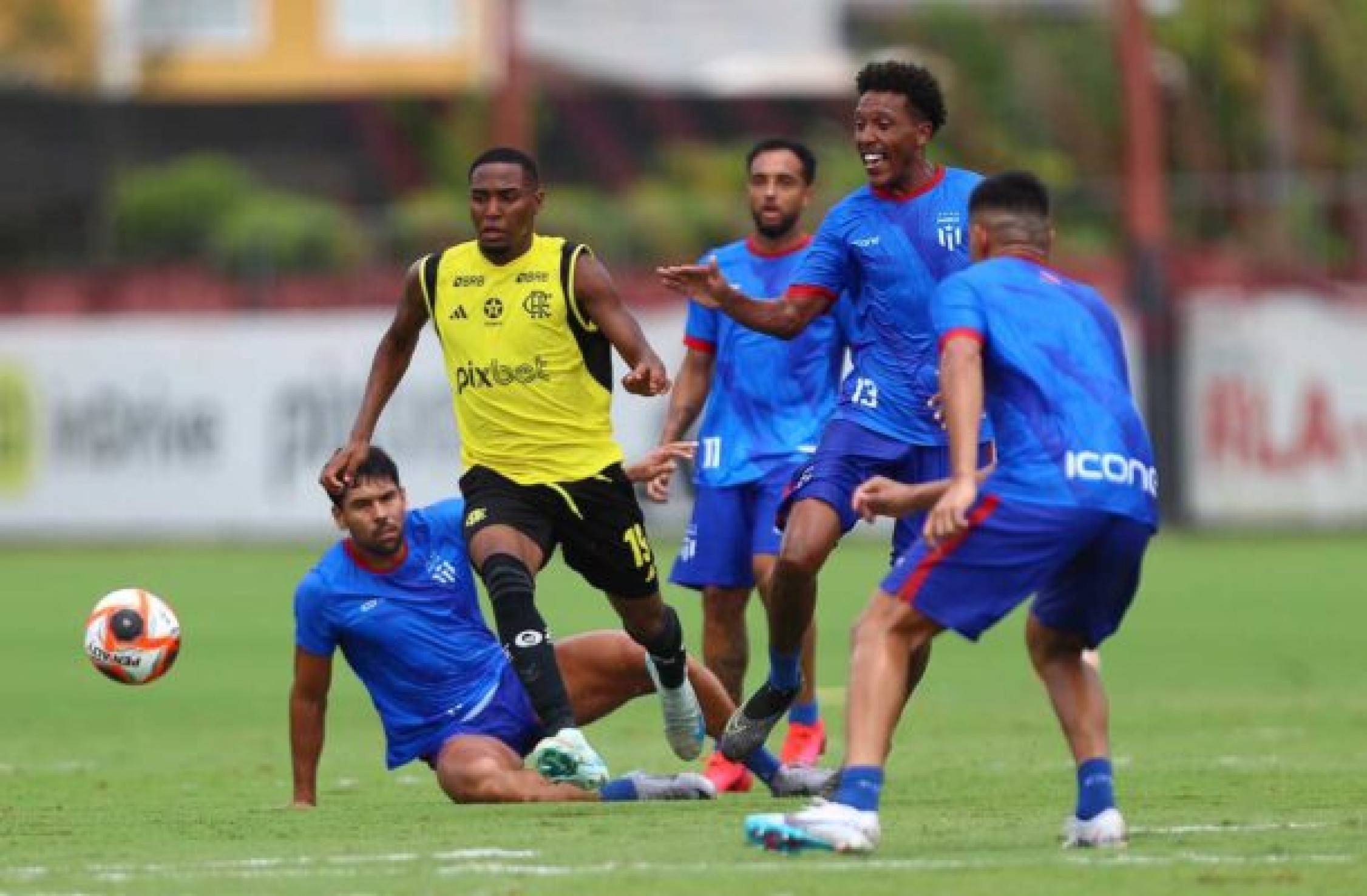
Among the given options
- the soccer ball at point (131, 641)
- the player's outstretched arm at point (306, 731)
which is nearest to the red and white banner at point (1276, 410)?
the soccer ball at point (131, 641)

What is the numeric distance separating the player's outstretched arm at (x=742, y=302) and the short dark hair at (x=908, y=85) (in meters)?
0.78

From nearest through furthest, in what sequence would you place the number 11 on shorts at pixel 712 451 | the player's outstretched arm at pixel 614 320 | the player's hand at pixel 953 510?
the player's hand at pixel 953 510 < the player's outstretched arm at pixel 614 320 < the number 11 on shorts at pixel 712 451

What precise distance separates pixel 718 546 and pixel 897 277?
2071mm

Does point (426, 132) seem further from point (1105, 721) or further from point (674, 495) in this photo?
point (1105, 721)

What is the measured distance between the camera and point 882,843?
9.84 m

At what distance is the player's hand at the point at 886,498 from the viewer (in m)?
9.48

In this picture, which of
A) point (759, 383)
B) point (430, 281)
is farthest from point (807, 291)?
point (759, 383)

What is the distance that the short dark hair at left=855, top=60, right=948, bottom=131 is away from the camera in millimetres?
11688

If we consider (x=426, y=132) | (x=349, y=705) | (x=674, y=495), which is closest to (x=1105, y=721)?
(x=349, y=705)

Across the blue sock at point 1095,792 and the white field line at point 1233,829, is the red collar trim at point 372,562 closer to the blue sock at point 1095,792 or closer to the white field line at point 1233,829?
the white field line at point 1233,829

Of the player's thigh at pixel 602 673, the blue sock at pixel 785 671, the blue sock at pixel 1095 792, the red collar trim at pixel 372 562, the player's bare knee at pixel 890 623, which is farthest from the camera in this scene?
the player's thigh at pixel 602 673

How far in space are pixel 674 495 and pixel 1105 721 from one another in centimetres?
2224

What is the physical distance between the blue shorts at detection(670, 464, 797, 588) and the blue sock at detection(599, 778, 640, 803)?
1.55 m

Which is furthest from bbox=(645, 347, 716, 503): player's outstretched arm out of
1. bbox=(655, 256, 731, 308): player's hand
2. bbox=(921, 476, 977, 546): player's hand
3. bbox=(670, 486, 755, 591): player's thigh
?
bbox=(921, 476, 977, 546): player's hand
